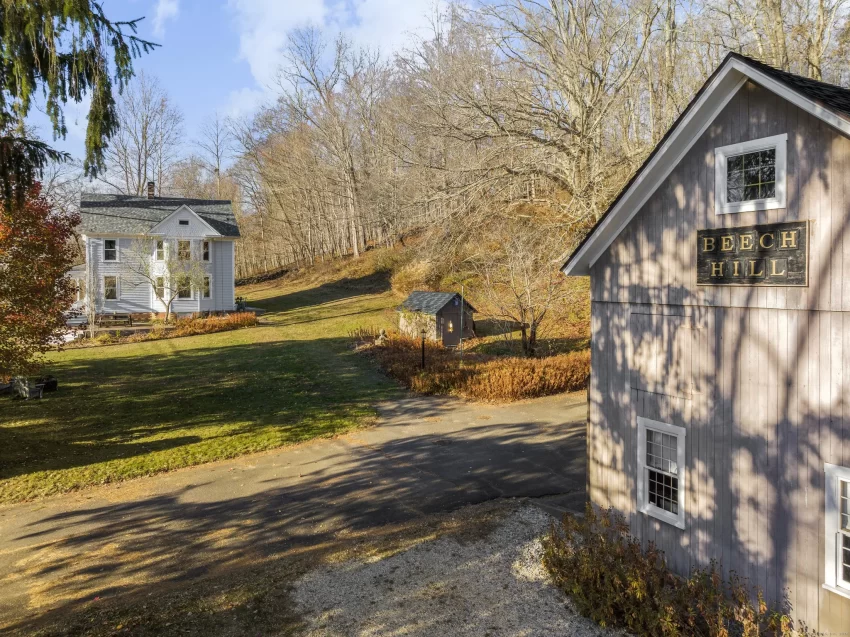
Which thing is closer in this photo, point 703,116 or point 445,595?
point 703,116

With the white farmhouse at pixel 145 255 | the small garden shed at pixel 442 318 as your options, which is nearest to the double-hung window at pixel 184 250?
the white farmhouse at pixel 145 255

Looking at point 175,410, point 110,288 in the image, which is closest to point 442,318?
point 175,410

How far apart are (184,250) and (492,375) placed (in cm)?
2651

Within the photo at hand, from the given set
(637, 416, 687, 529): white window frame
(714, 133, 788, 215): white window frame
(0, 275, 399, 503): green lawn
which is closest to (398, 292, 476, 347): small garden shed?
(0, 275, 399, 503): green lawn

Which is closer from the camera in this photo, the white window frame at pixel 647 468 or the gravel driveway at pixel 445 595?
the gravel driveway at pixel 445 595

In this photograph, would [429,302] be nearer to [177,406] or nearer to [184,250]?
[177,406]

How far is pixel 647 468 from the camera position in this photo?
8453 millimetres

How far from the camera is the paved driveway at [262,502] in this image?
28.8ft

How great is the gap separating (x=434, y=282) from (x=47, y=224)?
1102 inches

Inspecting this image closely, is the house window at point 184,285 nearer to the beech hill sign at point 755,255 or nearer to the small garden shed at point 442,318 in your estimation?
the small garden shed at point 442,318

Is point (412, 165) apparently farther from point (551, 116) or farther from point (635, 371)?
point (635, 371)

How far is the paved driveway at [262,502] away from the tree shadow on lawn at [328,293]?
30.4 meters

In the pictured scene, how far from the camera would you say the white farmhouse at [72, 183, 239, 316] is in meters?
36.0

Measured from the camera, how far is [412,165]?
21609 mm
